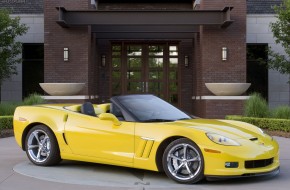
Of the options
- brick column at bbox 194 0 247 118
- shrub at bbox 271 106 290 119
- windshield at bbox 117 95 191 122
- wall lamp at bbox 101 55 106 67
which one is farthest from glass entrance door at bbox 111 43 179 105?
windshield at bbox 117 95 191 122

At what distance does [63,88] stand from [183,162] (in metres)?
11.7

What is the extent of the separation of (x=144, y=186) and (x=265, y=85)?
634 inches

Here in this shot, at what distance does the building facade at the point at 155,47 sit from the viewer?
58.9 ft

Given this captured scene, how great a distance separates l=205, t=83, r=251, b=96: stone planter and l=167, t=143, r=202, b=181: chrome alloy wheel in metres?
11.3

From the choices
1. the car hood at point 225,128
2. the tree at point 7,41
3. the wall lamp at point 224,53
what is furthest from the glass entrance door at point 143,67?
the car hood at point 225,128

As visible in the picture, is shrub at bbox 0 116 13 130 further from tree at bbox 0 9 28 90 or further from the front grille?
the front grille

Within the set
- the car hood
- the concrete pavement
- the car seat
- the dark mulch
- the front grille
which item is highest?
the car seat

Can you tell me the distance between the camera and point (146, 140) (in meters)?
6.93

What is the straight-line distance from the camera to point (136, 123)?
23.3 ft

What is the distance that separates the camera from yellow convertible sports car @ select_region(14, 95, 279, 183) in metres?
6.51

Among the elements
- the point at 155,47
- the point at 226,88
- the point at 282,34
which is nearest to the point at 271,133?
the point at 226,88

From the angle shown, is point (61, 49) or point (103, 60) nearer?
point (61, 49)

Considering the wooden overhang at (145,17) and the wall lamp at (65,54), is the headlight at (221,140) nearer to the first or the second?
the wooden overhang at (145,17)

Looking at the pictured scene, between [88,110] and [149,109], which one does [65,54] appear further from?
[149,109]
